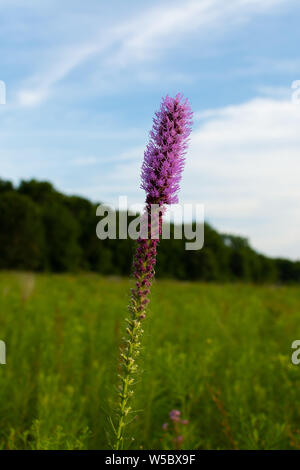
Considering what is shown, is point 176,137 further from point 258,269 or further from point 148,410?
point 258,269

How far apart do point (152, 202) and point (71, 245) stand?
150 feet

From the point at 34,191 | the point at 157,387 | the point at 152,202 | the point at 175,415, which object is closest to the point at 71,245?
the point at 34,191

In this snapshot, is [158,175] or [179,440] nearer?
[158,175]

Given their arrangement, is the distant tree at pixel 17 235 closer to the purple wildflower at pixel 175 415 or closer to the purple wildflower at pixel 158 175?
the purple wildflower at pixel 175 415

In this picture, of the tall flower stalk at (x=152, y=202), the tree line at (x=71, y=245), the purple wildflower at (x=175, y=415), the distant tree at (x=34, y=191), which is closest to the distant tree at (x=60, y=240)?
the tree line at (x=71, y=245)

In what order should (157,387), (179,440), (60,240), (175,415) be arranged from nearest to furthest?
1. (179,440)
2. (175,415)
3. (157,387)
4. (60,240)

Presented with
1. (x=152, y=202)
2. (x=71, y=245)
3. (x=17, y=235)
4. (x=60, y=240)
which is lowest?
(x=152, y=202)

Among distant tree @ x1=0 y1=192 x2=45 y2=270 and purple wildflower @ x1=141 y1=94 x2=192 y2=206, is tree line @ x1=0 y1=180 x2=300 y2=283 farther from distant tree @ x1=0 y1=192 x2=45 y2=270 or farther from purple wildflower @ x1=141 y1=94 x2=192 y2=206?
purple wildflower @ x1=141 y1=94 x2=192 y2=206

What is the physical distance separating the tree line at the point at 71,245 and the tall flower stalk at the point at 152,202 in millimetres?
32395

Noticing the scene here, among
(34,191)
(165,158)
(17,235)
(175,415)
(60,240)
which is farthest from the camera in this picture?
(34,191)

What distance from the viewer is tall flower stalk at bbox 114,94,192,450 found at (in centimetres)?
174

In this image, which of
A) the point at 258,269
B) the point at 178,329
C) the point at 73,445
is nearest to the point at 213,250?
the point at 258,269

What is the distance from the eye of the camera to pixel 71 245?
4678 cm

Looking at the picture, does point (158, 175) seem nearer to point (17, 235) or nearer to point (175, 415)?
point (175, 415)
